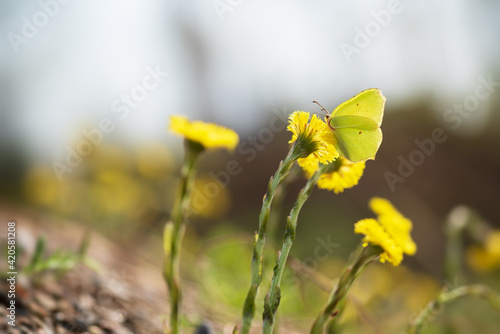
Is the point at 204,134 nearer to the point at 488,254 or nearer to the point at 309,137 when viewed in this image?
the point at 309,137

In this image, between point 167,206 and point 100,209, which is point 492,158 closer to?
point 167,206

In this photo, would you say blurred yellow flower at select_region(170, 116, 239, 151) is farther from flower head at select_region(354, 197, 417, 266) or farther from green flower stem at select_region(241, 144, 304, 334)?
flower head at select_region(354, 197, 417, 266)

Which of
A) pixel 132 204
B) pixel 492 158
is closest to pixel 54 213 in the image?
pixel 132 204

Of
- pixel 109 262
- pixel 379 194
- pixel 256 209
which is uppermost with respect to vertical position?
pixel 109 262

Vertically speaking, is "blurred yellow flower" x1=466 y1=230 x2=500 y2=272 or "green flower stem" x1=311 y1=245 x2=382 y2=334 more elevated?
"green flower stem" x1=311 y1=245 x2=382 y2=334

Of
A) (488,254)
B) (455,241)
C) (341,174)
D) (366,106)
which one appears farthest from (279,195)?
(488,254)

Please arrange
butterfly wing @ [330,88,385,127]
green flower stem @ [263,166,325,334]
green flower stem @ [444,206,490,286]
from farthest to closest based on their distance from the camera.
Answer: green flower stem @ [444,206,490,286] < butterfly wing @ [330,88,385,127] < green flower stem @ [263,166,325,334]

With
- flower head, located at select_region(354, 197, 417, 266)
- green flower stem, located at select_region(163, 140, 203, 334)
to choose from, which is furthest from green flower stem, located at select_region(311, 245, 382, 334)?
green flower stem, located at select_region(163, 140, 203, 334)
